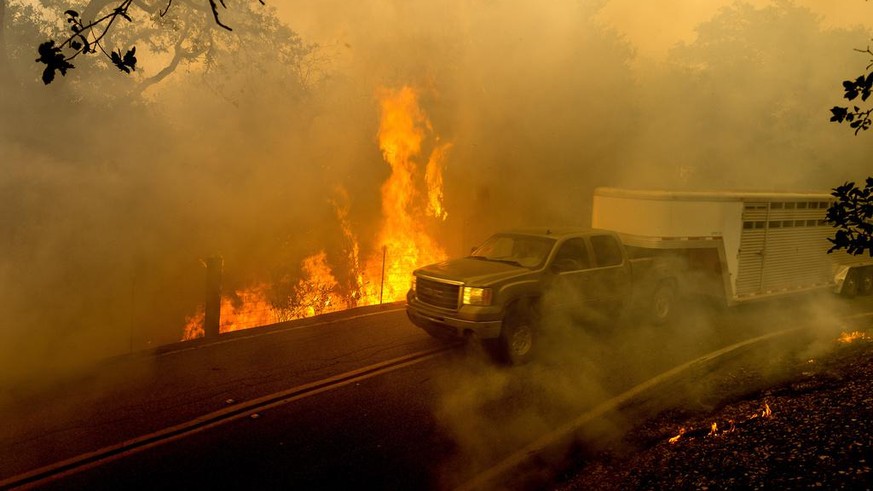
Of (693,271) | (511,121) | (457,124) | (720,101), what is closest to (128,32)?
(457,124)

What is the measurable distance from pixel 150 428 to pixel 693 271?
9381mm

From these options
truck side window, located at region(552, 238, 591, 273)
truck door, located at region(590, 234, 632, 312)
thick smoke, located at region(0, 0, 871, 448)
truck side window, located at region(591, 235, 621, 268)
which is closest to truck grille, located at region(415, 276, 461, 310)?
thick smoke, located at region(0, 0, 871, 448)

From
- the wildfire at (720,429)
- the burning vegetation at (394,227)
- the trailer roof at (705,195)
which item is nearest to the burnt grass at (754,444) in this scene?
the wildfire at (720,429)

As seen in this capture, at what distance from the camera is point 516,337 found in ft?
25.2

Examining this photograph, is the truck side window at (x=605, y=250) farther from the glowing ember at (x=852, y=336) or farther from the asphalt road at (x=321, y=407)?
the glowing ember at (x=852, y=336)

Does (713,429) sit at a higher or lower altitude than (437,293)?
lower

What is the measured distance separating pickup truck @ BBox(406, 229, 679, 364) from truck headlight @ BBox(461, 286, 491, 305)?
13 millimetres

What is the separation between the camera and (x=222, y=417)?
19.1ft

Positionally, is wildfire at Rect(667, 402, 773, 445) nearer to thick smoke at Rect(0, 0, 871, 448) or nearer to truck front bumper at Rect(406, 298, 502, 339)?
thick smoke at Rect(0, 0, 871, 448)

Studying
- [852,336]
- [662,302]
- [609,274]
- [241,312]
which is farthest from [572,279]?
[241,312]

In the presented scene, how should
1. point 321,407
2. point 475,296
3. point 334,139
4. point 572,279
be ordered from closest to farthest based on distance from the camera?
point 321,407 → point 475,296 → point 572,279 → point 334,139

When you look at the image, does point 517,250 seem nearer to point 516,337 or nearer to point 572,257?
point 572,257

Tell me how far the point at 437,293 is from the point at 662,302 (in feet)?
14.8

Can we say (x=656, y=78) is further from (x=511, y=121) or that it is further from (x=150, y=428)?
(x=150, y=428)
